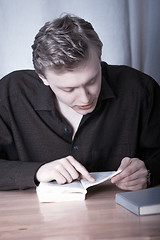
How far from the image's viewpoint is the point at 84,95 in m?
1.42

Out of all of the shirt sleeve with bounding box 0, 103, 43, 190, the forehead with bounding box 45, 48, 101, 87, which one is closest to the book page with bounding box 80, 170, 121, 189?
the shirt sleeve with bounding box 0, 103, 43, 190

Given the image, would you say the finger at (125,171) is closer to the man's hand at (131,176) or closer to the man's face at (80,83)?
the man's hand at (131,176)

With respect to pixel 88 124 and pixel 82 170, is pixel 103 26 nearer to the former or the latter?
pixel 88 124

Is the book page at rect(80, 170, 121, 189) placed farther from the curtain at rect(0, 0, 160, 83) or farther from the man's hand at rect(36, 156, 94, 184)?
the curtain at rect(0, 0, 160, 83)

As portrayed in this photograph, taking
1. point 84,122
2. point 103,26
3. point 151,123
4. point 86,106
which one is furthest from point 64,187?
point 103,26

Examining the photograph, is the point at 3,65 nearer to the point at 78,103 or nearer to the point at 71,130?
the point at 71,130

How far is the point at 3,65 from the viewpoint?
2.25 m

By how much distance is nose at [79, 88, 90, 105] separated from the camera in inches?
55.8

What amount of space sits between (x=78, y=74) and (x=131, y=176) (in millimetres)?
414

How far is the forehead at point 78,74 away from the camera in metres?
1.38

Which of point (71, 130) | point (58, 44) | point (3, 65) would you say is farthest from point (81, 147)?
point (3, 65)

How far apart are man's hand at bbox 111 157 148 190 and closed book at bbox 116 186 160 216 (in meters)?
0.10

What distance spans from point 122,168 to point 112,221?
29cm

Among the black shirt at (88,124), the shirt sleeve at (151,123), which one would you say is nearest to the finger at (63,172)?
the black shirt at (88,124)
